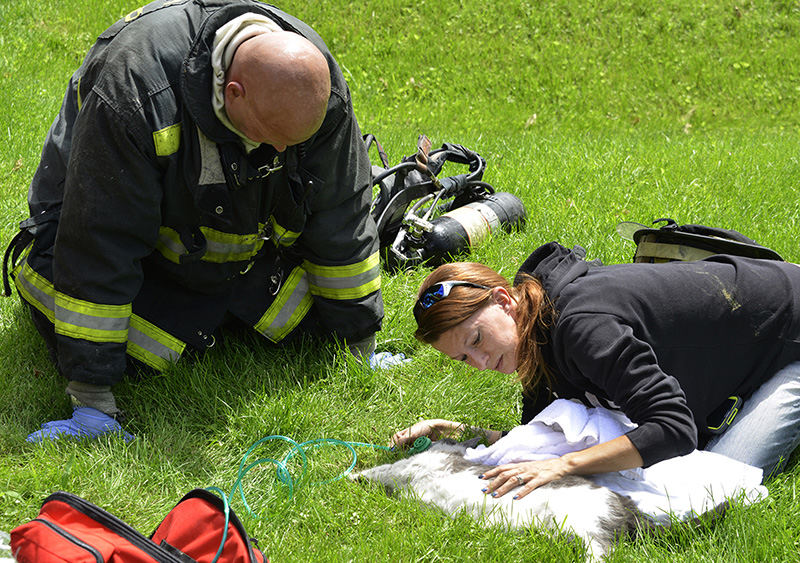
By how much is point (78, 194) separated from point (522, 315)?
188cm

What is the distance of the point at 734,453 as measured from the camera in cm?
314

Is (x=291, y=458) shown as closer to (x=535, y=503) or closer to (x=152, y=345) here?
(x=152, y=345)

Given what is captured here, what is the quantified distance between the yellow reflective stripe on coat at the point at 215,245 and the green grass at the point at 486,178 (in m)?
0.56

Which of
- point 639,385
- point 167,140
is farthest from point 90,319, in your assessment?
point 639,385

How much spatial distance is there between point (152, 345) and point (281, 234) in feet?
2.68

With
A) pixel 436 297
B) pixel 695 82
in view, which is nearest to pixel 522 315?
pixel 436 297

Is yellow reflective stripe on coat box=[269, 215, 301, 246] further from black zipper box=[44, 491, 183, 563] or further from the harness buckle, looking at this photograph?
black zipper box=[44, 491, 183, 563]

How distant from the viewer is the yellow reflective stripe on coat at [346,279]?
4.09m

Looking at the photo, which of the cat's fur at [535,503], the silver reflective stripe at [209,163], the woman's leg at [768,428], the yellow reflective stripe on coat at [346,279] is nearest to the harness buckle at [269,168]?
the silver reflective stripe at [209,163]

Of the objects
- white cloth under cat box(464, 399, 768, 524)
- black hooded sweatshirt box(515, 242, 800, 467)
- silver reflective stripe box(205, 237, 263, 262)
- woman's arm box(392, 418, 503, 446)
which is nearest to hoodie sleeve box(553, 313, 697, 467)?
black hooded sweatshirt box(515, 242, 800, 467)

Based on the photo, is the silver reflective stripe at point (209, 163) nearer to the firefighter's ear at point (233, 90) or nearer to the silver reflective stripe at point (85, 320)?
the firefighter's ear at point (233, 90)

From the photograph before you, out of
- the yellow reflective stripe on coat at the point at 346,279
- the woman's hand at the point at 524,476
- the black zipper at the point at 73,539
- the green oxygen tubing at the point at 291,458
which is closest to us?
the black zipper at the point at 73,539

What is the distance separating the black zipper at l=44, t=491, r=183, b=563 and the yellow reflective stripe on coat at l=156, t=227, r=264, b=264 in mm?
1515

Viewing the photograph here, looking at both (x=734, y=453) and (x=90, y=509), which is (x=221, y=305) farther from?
(x=734, y=453)
